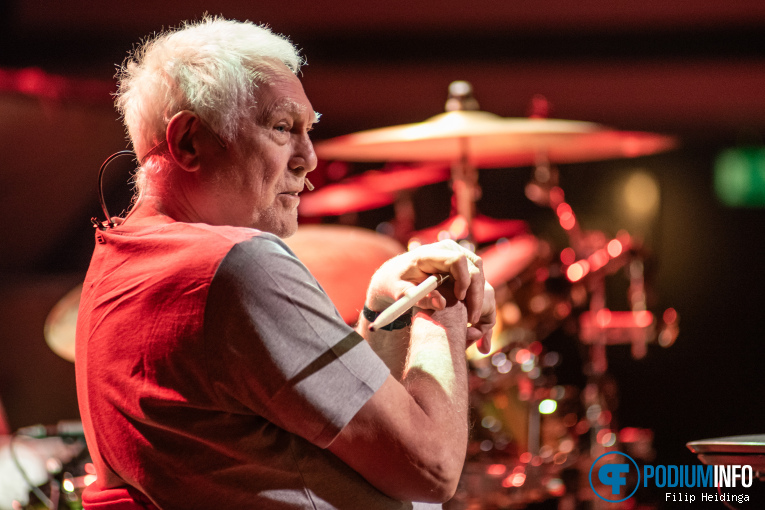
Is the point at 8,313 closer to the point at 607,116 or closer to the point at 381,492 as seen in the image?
the point at 381,492

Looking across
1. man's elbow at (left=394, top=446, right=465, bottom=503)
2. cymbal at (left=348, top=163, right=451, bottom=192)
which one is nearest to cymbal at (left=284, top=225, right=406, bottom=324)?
man's elbow at (left=394, top=446, right=465, bottom=503)

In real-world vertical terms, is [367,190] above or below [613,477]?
above

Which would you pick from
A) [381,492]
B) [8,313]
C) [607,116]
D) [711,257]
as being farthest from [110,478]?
[711,257]

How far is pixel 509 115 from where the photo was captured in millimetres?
3910

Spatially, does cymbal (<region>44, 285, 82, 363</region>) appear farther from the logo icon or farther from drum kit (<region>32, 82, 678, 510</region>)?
the logo icon

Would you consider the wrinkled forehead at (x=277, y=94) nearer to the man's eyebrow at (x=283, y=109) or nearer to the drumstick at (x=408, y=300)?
the man's eyebrow at (x=283, y=109)

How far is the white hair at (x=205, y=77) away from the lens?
3.26ft

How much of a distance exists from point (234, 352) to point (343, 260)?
1.51 m

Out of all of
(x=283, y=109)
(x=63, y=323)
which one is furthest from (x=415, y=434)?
(x=63, y=323)

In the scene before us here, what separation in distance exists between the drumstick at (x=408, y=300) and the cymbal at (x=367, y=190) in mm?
2765

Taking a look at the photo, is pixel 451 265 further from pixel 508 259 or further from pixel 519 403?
pixel 508 259

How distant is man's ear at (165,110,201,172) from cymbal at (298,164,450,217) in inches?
106

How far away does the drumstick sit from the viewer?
85cm

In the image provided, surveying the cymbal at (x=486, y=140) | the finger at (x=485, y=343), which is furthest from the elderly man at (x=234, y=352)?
the cymbal at (x=486, y=140)
